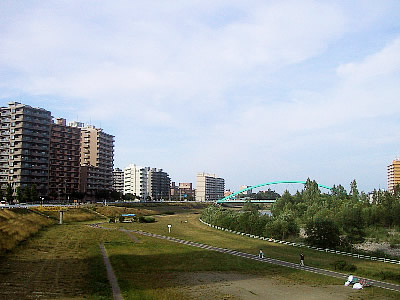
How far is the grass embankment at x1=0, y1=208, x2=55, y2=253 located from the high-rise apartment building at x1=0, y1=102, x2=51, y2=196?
62035 millimetres

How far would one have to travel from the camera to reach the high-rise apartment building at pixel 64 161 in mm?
167950

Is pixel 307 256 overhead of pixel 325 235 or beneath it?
beneath

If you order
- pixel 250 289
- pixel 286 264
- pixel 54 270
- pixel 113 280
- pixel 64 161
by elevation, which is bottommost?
pixel 286 264

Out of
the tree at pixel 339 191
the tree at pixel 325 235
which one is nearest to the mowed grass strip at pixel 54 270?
the tree at pixel 325 235

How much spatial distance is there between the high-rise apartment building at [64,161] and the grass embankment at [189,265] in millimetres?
110184

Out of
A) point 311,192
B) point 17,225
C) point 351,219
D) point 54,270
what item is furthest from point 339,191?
point 54,270

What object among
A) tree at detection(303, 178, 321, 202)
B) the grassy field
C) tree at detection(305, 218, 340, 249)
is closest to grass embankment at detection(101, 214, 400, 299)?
the grassy field

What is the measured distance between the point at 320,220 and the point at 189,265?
34151 millimetres

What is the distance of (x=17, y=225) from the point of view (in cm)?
7125

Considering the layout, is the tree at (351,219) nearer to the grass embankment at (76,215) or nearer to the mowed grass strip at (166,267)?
the mowed grass strip at (166,267)

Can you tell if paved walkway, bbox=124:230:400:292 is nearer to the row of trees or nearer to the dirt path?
the dirt path

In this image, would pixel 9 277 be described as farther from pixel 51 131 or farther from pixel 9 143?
pixel 51 131

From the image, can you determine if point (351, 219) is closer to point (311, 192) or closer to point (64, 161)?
point (311, 192)

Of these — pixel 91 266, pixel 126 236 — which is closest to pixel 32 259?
pixel 91 266
